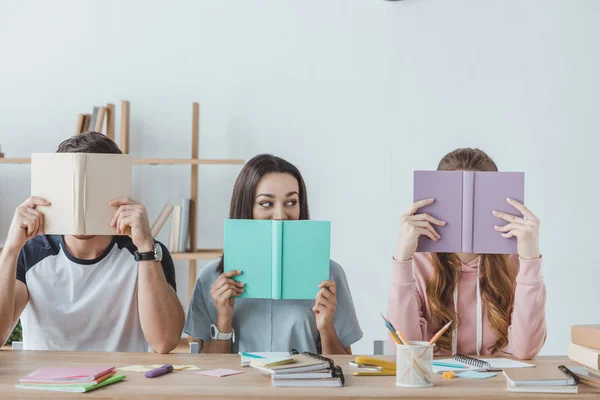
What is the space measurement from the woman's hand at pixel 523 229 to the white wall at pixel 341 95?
68.1 inches

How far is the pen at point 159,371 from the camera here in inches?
57.6

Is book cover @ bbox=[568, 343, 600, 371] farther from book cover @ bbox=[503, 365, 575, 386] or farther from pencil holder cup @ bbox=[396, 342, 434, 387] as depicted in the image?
pencil holder cup @ bbox=[396, 342, 434, 387]

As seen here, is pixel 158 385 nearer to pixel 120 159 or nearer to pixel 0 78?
pixel 120 159

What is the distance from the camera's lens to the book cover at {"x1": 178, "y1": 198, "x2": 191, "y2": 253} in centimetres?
328

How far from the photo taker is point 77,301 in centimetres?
193

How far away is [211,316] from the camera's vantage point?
6.50 feet

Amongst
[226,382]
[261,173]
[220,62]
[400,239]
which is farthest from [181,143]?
[226,382]

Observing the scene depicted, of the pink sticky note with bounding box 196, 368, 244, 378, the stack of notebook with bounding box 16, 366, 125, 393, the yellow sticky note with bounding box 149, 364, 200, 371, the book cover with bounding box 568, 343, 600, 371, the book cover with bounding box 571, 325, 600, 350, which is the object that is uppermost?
the book cover with bounding box 571, 325, 600, 350

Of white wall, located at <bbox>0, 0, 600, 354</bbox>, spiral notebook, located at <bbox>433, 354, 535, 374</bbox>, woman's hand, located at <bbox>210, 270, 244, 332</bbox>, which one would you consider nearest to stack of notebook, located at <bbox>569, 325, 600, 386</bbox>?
spiral notebook, located at <bbox>433, 354, 535, 374</bbox>

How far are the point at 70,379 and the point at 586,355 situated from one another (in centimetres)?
107

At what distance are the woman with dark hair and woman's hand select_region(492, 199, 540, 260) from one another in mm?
507

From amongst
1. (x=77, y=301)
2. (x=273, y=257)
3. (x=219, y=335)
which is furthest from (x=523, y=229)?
(x=77, y=301)

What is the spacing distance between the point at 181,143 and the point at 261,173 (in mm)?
1536

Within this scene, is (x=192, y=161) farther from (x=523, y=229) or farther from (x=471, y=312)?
(x=523, y=229)
